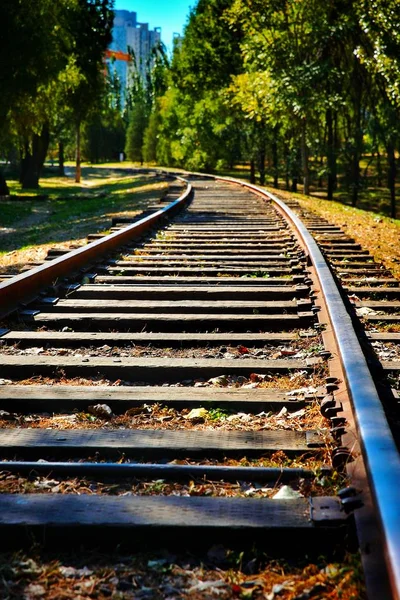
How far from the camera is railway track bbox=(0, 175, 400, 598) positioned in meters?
1.89

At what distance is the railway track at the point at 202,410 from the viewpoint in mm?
1894

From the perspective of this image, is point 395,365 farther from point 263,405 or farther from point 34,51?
point 34,51

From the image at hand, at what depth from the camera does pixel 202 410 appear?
2.91 m

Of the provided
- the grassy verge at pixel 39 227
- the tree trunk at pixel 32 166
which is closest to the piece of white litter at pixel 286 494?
the grassy verge at pixel 39 227

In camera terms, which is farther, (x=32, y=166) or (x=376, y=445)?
(x=32, y=166)

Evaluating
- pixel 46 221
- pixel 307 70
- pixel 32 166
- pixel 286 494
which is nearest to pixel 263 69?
pixel 307 70

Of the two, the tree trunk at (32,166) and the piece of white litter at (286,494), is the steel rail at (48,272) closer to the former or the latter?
the piece of white litter at (286,494)

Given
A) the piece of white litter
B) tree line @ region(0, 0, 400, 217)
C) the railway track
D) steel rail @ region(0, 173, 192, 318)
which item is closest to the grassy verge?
steel rail @ region(0, 173, 192, 318)

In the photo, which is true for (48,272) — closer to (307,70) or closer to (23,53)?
(23,53)

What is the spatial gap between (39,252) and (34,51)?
1400cm

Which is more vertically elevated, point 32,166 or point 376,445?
point 32,166

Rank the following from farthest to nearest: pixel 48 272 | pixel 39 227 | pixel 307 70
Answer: pixel 307 70 → pixel 39 227 → pixel 48 272

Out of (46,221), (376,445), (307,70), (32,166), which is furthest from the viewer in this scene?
(32,166)

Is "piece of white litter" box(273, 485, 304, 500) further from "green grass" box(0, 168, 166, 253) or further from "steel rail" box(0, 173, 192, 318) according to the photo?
"green grass" box(0, 168, 166, 253)
